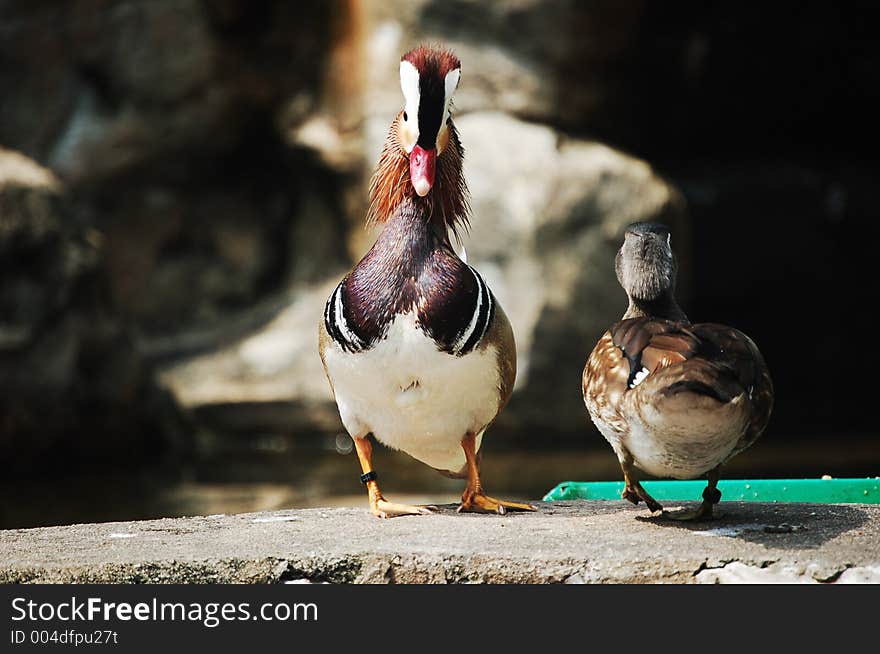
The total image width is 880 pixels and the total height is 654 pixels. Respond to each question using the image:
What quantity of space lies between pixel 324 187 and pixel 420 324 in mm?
8057

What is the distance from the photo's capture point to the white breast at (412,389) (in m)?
3.50

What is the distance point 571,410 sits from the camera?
1011cm

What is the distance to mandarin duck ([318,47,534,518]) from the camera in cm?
350

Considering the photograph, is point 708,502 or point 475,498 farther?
point 475,498

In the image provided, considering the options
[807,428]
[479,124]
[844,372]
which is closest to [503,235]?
[479,124]

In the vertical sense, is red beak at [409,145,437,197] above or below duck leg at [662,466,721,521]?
above

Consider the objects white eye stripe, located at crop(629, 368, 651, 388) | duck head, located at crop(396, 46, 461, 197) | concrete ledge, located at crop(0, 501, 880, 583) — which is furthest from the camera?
duck head, located at crop(396, 46, 461, 197)

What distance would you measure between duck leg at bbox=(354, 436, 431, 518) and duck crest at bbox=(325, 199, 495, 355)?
1.23 feet

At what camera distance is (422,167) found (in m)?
3.59

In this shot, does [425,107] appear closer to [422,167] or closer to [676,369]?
[422,167]

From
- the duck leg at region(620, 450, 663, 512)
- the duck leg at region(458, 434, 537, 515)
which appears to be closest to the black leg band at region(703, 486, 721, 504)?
the duck leg at region(620, 450, 663, 512)

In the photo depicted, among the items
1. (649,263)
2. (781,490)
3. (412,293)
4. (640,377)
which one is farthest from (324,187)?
(640,377)

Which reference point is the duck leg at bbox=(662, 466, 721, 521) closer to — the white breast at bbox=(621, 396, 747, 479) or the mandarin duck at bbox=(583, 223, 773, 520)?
the mandarin duck at bbox=(583, 223, 773, 520)
